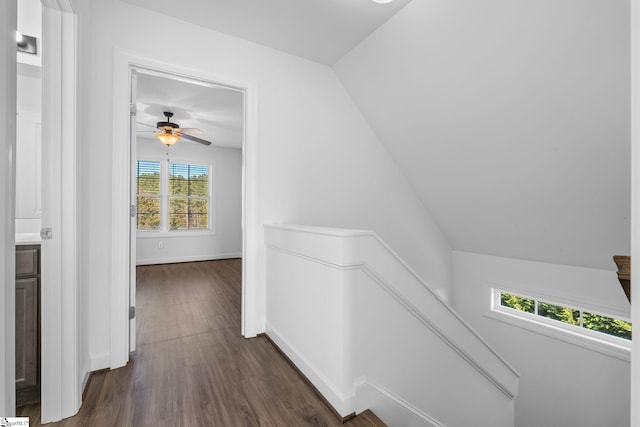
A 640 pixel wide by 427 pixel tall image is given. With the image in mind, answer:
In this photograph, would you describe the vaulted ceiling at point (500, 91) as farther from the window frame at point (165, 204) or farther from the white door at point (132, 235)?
the window frame at point (165, 204)

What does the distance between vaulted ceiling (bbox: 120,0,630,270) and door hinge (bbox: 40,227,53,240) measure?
5.58 ft

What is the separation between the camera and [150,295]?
140 inches

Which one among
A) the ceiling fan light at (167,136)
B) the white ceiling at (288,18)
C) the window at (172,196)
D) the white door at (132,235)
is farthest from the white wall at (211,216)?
the white ceiling at (288,18)

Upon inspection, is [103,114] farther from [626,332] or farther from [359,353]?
[626,332]

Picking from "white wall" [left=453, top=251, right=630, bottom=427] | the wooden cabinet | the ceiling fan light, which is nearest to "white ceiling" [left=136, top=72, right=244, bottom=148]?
the ceiling fan light

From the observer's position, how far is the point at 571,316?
3.09 meters

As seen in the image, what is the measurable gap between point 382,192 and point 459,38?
5.51ft

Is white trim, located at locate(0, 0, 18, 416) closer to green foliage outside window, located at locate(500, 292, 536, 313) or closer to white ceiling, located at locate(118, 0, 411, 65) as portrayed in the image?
white ceiling, located at locate(118, 0, 411, 65)

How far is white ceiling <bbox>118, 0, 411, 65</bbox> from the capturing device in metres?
2.08

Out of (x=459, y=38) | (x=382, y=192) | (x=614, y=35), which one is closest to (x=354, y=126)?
(x=382, y=192)

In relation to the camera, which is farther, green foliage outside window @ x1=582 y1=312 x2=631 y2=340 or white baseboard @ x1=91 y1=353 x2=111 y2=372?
green foliage outside window @ x1=582 y1=312 x2=631 y2=340

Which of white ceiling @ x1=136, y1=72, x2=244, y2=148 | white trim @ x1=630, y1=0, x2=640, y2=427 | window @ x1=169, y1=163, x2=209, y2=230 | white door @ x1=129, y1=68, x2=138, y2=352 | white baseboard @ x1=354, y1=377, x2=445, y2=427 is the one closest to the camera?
white trim @ x1=630, y1=0, x2=640, y2=427

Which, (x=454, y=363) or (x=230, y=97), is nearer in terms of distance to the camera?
(x=454, y=363)

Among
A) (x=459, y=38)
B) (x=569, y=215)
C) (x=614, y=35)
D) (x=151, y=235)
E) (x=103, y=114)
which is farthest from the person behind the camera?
(x=151, y=235)
